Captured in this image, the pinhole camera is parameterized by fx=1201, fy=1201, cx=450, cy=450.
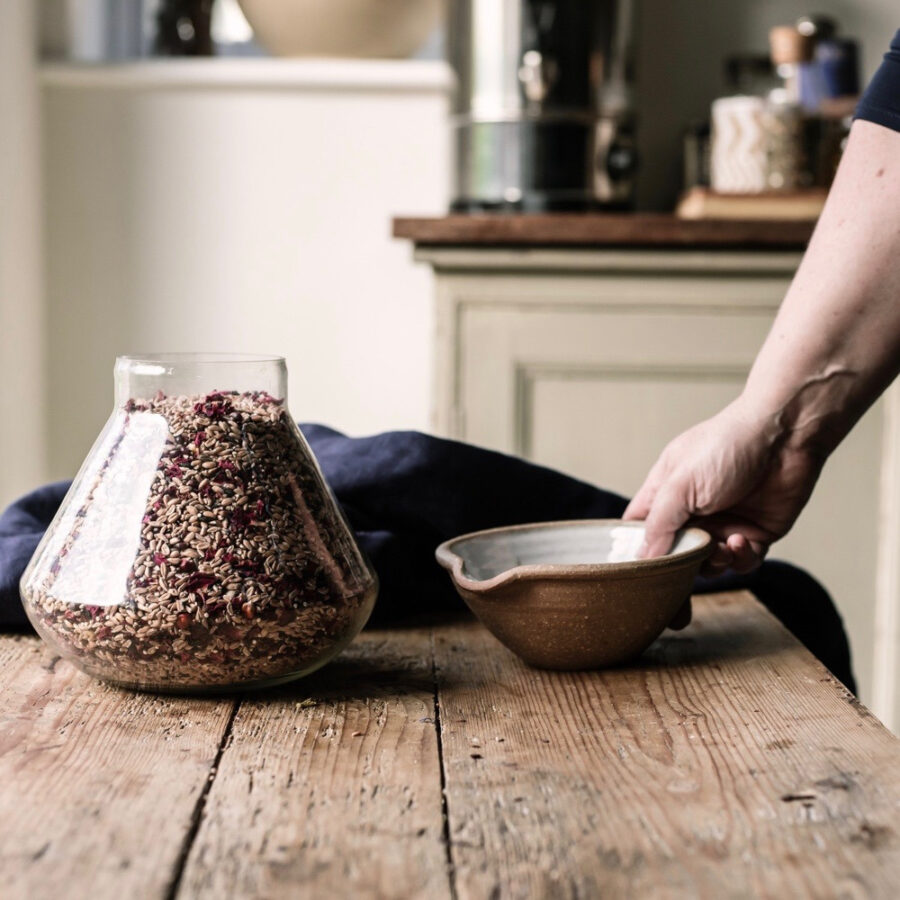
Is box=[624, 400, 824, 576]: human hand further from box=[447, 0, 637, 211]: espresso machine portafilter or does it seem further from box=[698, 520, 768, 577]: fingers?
box=[447, 0, 637, 211]: espresso machine portafilter

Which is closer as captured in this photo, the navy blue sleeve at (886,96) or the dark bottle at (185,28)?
the navy blue sleeve at (886,96)

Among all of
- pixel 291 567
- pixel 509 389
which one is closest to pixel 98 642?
pixel 291 567

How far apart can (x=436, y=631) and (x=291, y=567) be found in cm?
22

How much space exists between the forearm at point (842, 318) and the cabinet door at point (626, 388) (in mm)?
784

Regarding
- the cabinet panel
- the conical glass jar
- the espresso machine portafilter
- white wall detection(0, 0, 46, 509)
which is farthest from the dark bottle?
the conical glass jar

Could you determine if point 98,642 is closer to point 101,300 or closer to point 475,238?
point 475,238

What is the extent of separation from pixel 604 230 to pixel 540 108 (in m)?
0.35

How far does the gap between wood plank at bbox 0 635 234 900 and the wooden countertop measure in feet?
3.62

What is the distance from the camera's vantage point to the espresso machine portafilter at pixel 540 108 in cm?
196

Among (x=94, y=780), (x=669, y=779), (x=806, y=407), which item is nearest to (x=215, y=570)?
(x=94, y=780)

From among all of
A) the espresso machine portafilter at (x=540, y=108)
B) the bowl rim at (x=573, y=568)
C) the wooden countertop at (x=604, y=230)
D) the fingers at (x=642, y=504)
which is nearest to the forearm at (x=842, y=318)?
the fingers at (x=642, y=504)

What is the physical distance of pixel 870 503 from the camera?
69.8 inches

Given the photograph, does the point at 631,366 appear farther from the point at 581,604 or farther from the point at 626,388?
the point at 581,604

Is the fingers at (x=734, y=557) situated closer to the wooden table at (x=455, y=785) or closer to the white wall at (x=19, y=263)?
the wooden table at (x=455, y=785)
